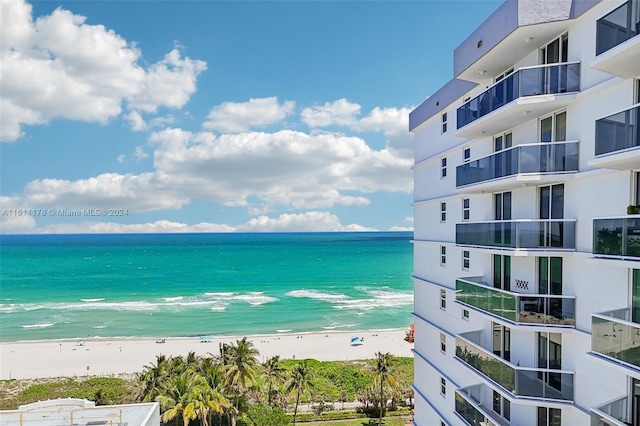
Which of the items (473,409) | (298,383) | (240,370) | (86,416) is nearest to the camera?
(86,416)

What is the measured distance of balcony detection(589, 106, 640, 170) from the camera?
8234mm

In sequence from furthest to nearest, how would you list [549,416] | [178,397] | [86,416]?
[178,397] → [86,416] → [549,416]

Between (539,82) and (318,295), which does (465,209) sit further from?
(318,295)

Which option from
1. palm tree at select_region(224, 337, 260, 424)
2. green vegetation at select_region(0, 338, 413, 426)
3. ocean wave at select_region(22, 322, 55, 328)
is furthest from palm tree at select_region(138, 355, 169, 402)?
ocean wave at select_region(22, 322, 55, 328)

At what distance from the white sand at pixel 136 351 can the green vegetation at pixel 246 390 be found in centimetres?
502

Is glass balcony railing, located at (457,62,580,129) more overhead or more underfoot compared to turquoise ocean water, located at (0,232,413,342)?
more overhead

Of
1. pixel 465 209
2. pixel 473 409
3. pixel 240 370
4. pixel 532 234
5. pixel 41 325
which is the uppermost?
pixel 465 209

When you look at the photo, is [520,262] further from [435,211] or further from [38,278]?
[38,278]

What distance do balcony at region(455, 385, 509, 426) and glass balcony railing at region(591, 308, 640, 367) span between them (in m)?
5.85

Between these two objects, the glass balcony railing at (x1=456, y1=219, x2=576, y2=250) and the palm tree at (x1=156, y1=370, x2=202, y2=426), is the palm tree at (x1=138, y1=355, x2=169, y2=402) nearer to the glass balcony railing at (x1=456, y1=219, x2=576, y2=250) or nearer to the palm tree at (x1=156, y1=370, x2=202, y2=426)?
the palm tree at (x1=156, y1=370, x2=202, y2=426)

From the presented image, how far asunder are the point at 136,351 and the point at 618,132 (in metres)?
52.7

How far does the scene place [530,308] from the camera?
11.9 m

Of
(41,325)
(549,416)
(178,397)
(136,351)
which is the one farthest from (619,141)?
(41,325)

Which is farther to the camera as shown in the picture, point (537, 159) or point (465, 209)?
point (465, 209)
